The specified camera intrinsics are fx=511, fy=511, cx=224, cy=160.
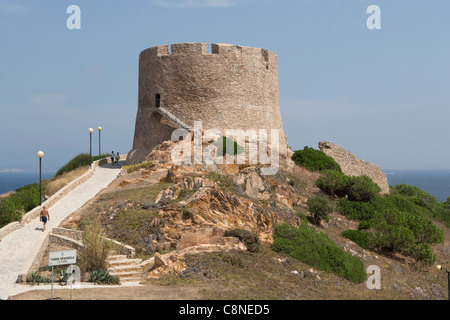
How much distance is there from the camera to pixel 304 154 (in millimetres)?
35938

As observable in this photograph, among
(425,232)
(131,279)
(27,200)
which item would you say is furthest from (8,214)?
(425,232)

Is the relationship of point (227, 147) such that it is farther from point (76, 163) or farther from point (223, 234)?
point (76, 163)

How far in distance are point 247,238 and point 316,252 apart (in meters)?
3.14

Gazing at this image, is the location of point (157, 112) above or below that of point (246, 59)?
below

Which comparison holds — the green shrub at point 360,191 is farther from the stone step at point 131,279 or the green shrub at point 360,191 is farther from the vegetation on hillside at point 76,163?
the stone step at point 131,279

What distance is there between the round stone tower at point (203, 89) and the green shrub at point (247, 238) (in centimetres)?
1363

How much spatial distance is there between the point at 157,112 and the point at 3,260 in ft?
55.5

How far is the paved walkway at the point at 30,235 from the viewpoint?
47.6ft

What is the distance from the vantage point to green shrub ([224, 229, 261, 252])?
17594 millimetres

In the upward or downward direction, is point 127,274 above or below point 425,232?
above

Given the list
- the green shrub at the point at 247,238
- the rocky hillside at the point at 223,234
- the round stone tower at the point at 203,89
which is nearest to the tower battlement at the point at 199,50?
the round stone tower at the point at 203,89

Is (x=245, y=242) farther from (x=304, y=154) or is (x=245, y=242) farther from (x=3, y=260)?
(x=304, y=154)

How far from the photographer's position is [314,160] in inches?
1396
